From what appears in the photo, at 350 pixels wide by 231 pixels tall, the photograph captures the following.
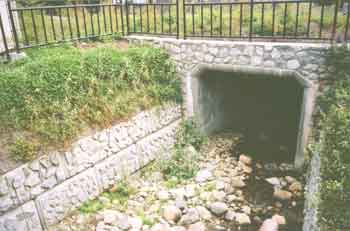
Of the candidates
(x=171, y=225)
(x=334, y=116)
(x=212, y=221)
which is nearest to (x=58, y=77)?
(x=171, y=225)

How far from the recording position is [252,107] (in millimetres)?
7680

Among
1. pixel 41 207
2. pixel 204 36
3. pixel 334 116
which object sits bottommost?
pixel 41 207

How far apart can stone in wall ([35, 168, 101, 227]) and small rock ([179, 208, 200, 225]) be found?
4.48 feet

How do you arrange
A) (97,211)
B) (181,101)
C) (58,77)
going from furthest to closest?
1. (181,101)
2. (97,211)
3. (58,77)

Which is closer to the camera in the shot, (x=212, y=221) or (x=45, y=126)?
(x=45, y=126)

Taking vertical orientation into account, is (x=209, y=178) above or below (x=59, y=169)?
below

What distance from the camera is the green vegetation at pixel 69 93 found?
→ 339cm

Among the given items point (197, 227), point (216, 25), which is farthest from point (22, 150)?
point (216, 25)

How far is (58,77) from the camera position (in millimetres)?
3818

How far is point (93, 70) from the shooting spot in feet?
13.9

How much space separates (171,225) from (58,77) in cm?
263

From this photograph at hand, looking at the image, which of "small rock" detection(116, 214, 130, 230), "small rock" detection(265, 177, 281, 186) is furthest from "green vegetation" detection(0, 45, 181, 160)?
"small rock" detection(265, 177, 281, 186)

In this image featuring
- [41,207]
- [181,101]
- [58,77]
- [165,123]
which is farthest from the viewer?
[181,101]

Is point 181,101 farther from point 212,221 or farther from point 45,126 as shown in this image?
point 45,126
